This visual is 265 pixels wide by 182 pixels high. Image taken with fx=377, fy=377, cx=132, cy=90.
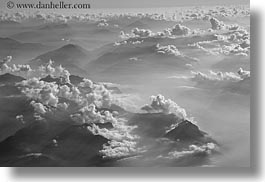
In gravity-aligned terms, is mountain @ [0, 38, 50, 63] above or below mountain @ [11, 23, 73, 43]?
below

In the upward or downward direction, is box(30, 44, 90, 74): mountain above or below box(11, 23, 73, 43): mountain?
below

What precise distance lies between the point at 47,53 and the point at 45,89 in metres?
0.16

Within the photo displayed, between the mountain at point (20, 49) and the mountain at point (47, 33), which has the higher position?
the mountain at point (47, 33)

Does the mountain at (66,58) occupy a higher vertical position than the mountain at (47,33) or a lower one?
lower

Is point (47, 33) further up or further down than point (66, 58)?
further up

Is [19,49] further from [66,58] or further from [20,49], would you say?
[66,58]

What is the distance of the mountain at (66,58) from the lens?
5.54ft

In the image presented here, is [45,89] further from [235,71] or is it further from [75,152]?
[235,71]

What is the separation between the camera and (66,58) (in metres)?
1.69

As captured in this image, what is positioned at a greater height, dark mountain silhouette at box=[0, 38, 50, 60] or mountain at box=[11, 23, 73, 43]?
mountain at box=[11, 23, 73, 43]

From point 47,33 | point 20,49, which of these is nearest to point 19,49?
point 20,49

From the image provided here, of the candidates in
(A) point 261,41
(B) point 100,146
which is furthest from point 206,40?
(B) point 100,146

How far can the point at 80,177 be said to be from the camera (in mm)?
1647

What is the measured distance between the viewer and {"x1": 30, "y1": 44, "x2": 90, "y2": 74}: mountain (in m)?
1.69
